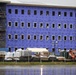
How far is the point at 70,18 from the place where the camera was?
3738 inches

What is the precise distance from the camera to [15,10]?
9150 cm

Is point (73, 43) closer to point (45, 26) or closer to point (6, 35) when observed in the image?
point (45, 26)

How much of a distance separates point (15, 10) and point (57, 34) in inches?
440

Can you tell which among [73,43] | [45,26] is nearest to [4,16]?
[45,26]

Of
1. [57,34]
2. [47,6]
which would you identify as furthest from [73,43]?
[47,6]

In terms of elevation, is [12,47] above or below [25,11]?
below

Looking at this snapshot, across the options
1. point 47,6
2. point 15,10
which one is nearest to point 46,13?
point 47,6

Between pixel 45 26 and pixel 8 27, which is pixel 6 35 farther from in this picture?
pixel 45 26

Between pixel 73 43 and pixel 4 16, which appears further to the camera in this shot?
pixel 73 43

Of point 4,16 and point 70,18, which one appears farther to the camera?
point 70,18

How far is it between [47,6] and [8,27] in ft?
33.1

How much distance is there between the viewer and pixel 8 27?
9169cm

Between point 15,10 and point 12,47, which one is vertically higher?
point 15,10

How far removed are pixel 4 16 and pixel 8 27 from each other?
3934 millimetres
